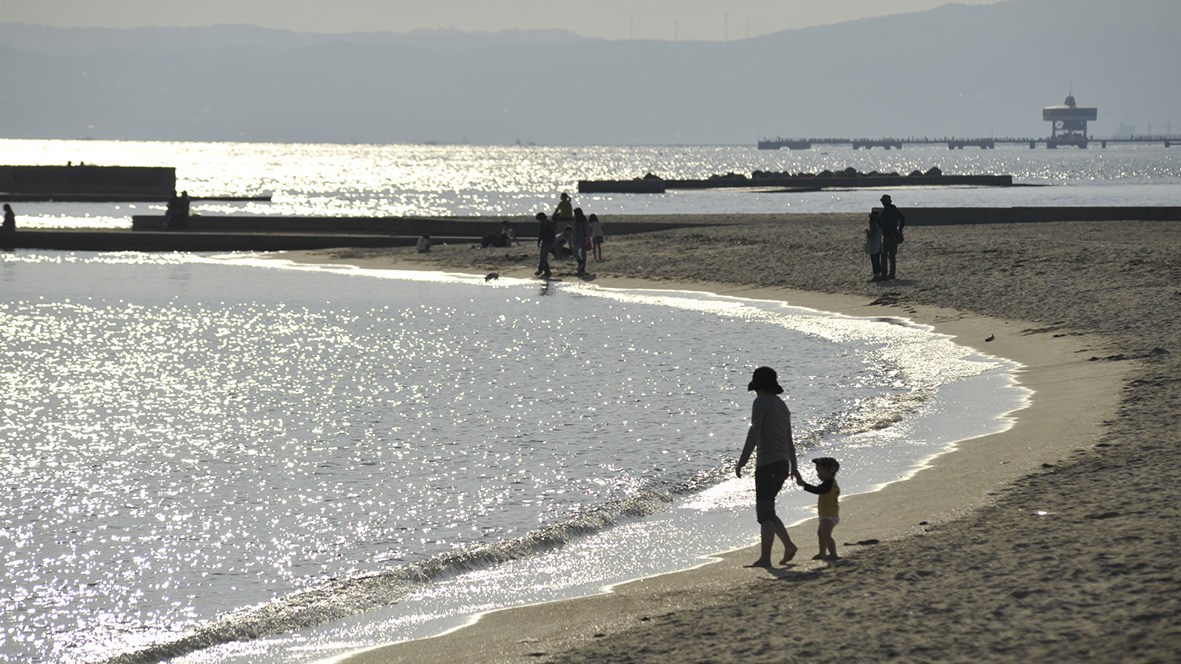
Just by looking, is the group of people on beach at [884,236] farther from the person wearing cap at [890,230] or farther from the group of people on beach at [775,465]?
the group of people on beach at [775,465]

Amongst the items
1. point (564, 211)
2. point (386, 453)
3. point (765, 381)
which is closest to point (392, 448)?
point (386, 453)

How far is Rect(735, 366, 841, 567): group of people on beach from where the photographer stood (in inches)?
327

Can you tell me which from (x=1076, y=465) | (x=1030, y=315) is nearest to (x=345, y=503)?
(x=1076, y=465)

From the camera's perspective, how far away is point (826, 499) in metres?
8.37

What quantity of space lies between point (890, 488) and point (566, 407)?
18.5ft

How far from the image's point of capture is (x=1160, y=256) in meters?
26.8

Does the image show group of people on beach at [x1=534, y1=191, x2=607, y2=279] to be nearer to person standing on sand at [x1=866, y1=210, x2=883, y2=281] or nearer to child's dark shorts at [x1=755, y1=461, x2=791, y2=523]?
person standing on sand at [x1=866, y1=210, x2=883, y2=281]

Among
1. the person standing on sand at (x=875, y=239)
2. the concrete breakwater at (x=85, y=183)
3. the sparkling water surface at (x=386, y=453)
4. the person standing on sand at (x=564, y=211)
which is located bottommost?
the sparkling water surface at (x=386, y=453)

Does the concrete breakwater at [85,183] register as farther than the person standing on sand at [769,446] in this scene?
Yes

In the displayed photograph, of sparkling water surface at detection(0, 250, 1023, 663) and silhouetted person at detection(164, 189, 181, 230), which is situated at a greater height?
silhouetted person at detection(164, 189, 181, 230)

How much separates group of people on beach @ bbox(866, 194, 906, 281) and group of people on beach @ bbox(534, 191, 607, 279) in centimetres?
712

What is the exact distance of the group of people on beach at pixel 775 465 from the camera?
8.30 m

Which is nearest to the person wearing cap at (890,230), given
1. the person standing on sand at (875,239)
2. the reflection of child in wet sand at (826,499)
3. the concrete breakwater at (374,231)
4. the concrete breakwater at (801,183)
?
the person standing on sand at (875,239)

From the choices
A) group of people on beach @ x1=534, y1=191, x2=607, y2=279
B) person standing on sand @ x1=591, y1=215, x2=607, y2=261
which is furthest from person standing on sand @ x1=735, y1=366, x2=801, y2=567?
person standing on sand @ x1=591, y1=215, x2=607, y2=261
